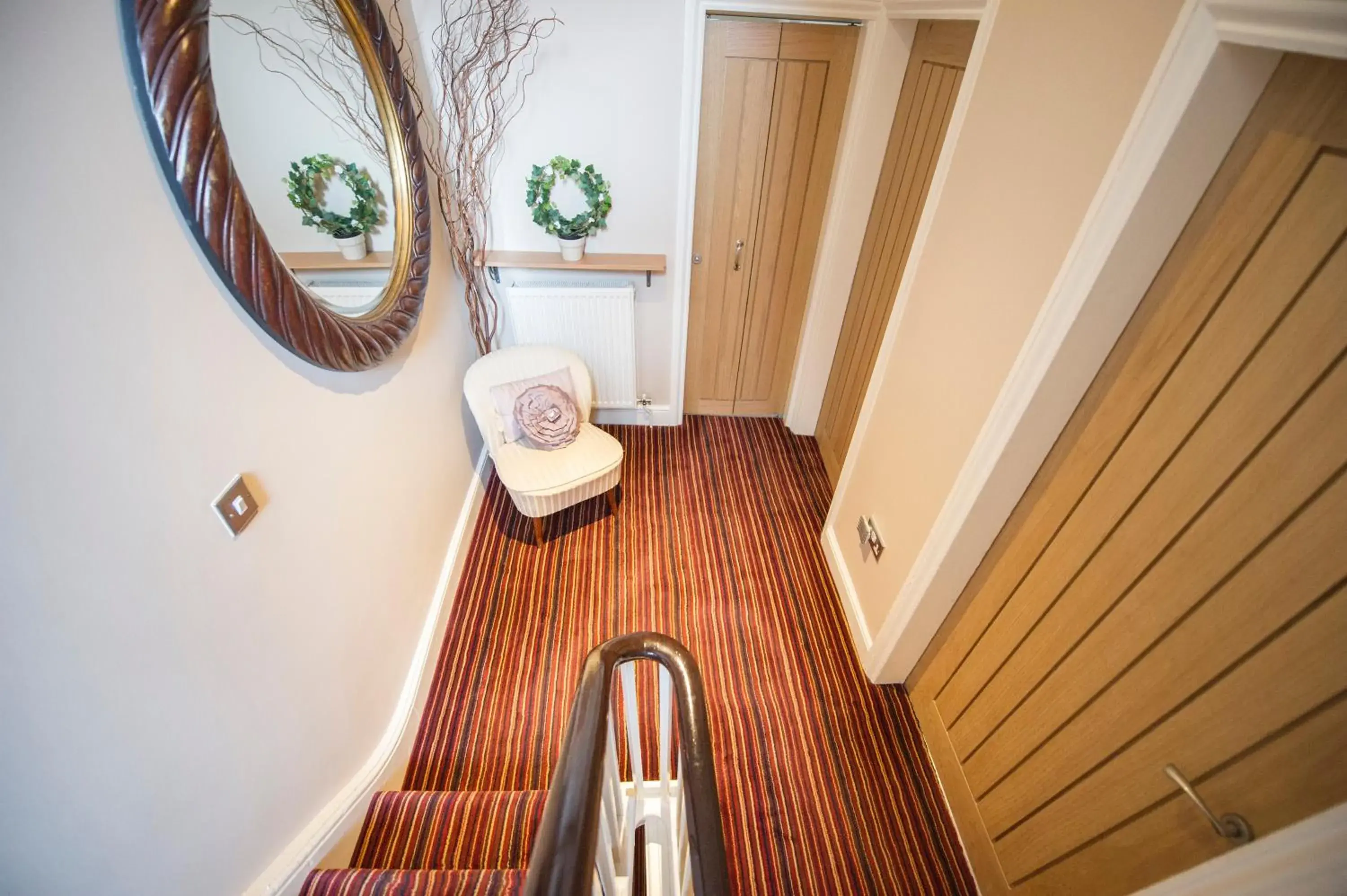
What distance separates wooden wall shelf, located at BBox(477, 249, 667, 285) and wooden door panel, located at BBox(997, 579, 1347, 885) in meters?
2.24

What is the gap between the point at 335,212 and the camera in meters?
1.44

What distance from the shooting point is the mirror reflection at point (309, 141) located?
104 cm

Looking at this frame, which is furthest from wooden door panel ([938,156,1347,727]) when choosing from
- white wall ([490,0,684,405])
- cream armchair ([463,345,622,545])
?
white wall ([490,0,684,405])

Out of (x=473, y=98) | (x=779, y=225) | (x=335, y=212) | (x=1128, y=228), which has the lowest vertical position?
(x=779, y=225)

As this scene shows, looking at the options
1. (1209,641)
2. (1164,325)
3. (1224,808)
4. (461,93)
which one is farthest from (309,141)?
(1224,808)

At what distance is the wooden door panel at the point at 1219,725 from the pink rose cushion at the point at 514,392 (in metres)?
2.14

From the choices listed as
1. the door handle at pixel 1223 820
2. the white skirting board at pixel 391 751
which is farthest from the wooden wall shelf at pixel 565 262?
the door handle at pixel 1223 820

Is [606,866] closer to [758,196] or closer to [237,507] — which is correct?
[237,507]

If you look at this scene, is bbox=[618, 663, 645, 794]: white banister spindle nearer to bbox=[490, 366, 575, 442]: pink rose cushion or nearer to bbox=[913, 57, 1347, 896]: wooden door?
bbox=[913, 57, 1347, 896]: wooden door

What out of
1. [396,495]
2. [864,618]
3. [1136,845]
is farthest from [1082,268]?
[396,495]

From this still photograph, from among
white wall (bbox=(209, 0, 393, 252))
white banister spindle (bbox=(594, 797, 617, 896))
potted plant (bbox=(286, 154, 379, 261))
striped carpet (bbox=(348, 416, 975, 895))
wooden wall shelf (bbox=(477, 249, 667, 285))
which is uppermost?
white wall (bbox=(209, 0, 393, 252))

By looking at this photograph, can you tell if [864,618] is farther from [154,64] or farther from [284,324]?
[154,64]

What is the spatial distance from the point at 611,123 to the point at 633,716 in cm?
229

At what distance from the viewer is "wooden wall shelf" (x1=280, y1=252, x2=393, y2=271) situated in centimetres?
119
